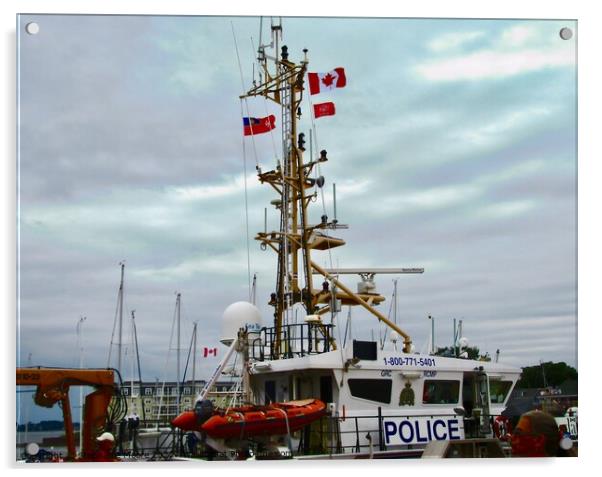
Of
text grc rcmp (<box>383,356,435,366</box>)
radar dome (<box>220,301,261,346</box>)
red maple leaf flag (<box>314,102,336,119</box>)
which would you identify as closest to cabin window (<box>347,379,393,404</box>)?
text grc rcmp (<box>383,356,435,366</box>)

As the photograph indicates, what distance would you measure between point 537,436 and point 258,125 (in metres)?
6.30

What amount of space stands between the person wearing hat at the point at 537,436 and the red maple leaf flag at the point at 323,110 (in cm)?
528

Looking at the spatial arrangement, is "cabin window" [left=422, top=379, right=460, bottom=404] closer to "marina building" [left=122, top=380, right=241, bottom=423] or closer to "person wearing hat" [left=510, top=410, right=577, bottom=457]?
"person wearing hat" [left=510, top=410, right=577, bottom=457]

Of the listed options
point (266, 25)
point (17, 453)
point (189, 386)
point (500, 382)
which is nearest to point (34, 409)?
point (17, 453)

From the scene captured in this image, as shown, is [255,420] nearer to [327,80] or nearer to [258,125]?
[258,125]

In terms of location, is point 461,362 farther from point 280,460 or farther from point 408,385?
point 280,460

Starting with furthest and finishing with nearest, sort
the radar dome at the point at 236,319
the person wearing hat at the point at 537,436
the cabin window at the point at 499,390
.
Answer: the cabin window at the point at 499,390 < the radar dome at the point at 236,319 < the person wearing hat at the point at 537,436

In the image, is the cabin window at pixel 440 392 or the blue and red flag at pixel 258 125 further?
the cabin window at pixel 440 392

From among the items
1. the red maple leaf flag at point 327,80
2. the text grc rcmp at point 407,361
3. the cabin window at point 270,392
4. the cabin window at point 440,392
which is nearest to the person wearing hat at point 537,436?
the text grc rcmp at point 407,361

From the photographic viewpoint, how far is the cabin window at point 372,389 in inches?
465

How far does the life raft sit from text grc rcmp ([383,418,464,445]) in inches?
43.4

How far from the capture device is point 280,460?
924 centimetres

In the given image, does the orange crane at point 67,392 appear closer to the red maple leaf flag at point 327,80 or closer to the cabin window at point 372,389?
the cabin window at point 372,389

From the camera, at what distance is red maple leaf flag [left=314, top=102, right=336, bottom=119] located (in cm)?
1189
